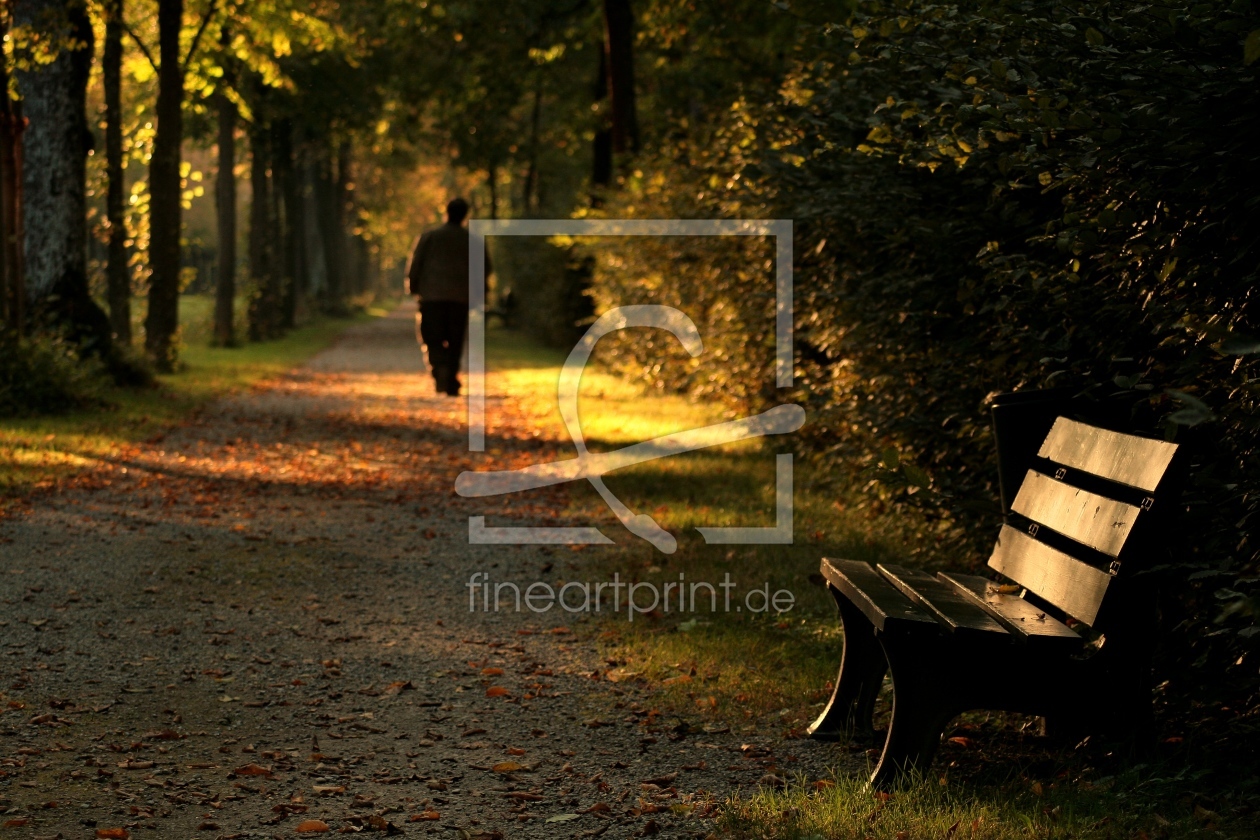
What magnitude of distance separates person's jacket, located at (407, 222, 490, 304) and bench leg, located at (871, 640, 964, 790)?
11721 mm

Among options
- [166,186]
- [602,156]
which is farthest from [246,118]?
[166,186]

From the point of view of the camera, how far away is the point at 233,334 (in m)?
31.7

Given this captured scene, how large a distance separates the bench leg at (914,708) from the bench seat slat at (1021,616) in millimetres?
288

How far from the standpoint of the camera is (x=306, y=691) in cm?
585

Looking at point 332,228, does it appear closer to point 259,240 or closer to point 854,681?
point 259,240

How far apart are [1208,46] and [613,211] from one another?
47.7 feet

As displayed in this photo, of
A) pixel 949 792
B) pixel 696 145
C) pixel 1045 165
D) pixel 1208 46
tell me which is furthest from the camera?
pixel 696 145

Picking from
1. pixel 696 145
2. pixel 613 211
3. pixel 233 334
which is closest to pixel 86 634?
pixel 696 145

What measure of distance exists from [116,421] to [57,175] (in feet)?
10.7

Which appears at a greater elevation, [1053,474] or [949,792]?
[1053,474]

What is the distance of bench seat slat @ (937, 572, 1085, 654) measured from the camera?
434cm

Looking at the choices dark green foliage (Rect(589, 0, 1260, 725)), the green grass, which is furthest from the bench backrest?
the green grass

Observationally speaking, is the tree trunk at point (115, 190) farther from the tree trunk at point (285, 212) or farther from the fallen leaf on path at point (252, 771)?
the fallen leaf on path at point (252, 771)

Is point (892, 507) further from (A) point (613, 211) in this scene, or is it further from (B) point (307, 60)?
(B) point (307, 60)
